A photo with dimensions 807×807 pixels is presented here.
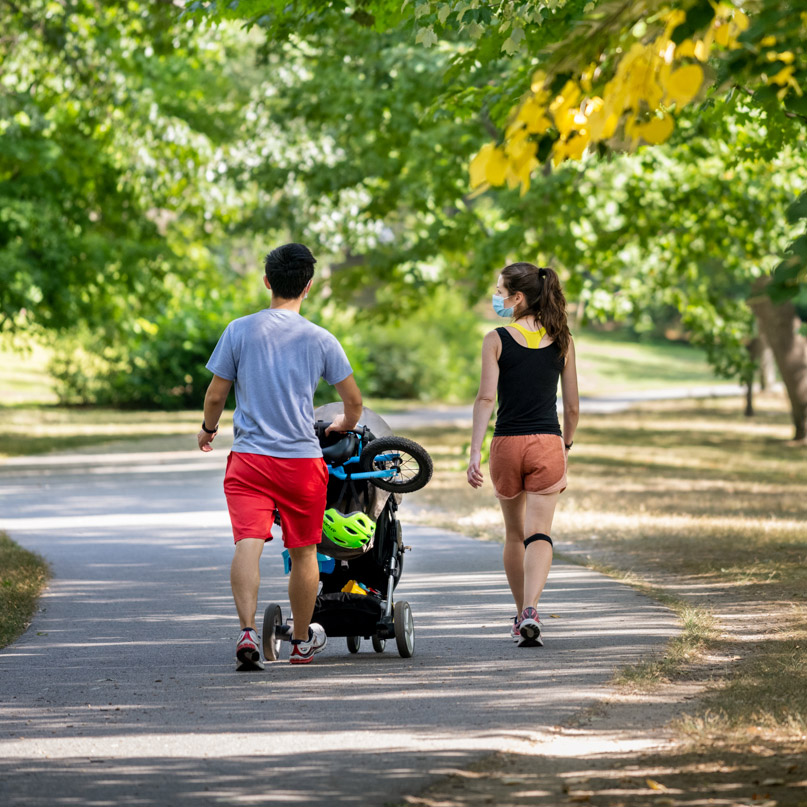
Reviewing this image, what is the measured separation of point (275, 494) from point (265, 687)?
2.79 feet

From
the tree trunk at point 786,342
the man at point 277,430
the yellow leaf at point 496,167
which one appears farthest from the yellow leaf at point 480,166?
the tree trunk at point 786,342

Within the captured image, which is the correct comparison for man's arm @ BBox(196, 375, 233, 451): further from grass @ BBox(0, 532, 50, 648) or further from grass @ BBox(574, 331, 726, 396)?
grass @ BBox(574, 331, 726, 396)

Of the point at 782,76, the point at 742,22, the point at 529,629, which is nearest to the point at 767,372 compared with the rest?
the point at 529,629

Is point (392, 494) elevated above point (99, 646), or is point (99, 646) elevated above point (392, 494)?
point (392, 494)

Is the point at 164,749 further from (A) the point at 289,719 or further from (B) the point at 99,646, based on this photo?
(B) the point at 99,646

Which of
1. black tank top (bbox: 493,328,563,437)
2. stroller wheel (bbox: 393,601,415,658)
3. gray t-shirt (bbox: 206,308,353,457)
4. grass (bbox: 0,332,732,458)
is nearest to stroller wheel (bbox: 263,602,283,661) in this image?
stroller wheel (bbox: 393,601,415,658)

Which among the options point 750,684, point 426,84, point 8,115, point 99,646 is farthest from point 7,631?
point 8,115

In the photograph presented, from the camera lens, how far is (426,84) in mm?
17203

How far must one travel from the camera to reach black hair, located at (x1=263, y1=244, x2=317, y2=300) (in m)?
6.24

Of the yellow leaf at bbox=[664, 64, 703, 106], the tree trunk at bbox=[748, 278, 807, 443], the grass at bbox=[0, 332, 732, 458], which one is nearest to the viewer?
the yellow leaf at bbox=[664, 64, 703, 106]

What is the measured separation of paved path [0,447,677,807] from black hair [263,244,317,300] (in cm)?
177

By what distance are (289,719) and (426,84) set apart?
13030 millimetres

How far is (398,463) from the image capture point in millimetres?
6422

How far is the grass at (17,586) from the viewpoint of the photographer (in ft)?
24.6
